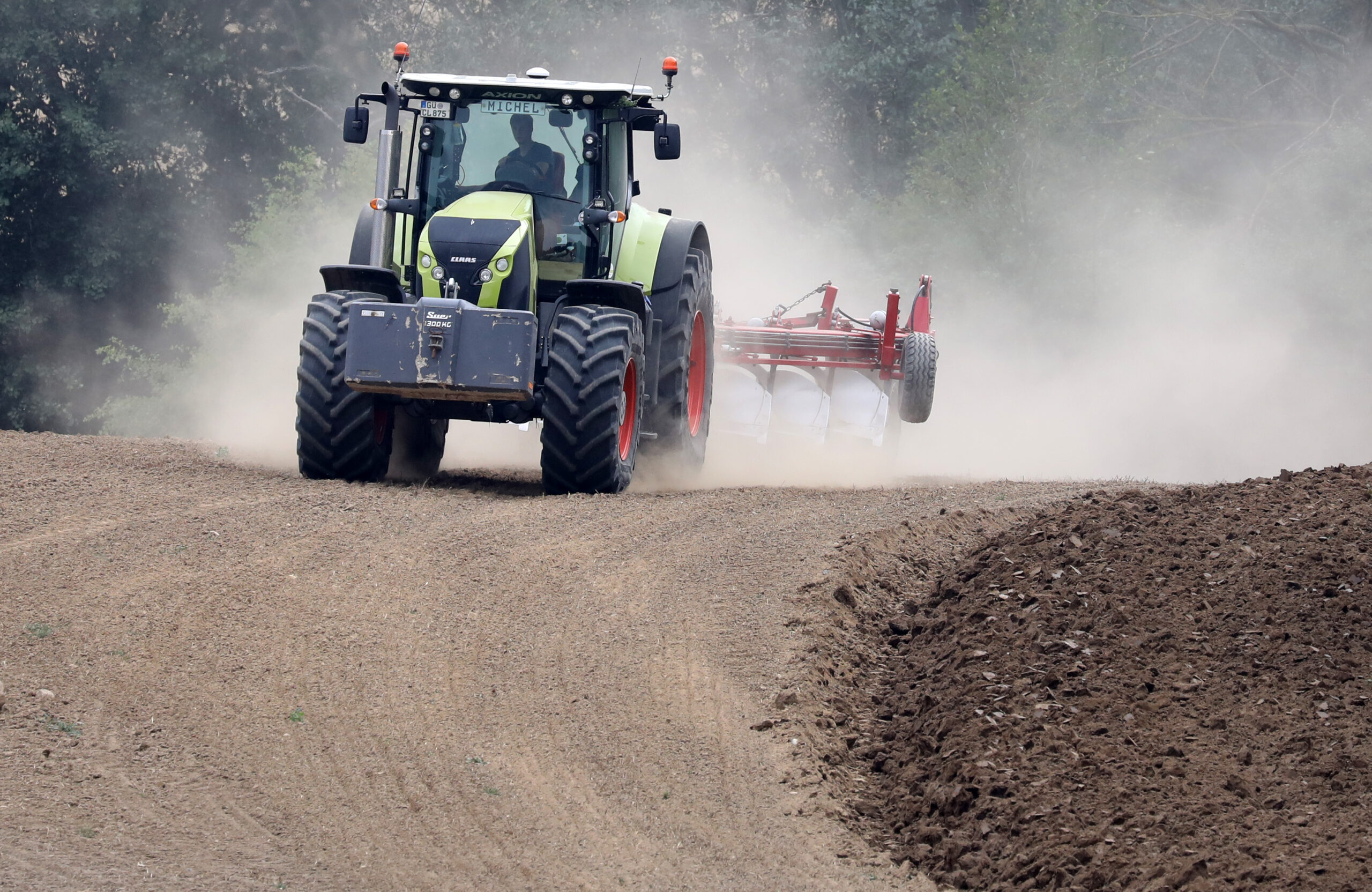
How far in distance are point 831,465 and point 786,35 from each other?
21690 millimetres

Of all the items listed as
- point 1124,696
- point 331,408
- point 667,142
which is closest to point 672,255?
point 667,142

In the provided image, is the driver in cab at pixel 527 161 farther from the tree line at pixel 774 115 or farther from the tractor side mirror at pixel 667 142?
the tree line at pixel 774 115

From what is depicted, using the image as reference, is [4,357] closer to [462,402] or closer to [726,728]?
[462,402]

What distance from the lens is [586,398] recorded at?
32.8ft

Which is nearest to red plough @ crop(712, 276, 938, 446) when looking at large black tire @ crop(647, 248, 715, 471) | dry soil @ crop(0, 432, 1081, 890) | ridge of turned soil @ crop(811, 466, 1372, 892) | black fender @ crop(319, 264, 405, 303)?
large black tire @ crop(647, 248, 715, 471)

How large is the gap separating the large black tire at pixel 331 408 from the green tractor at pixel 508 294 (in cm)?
1

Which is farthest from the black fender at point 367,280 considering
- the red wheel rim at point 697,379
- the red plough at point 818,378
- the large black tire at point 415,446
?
the red plough at point 818,378

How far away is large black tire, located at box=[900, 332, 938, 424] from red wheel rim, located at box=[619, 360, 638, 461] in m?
4.68

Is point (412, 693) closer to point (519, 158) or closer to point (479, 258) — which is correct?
point (479, 258)

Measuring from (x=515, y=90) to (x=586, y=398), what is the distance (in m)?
2.48

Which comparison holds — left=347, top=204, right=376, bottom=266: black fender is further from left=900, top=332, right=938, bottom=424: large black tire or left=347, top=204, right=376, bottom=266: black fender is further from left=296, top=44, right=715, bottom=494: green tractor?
left=900, top=332, right=938, bottom=424: large black tire

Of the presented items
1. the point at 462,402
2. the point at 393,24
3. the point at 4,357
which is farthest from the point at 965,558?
the point at 393,24

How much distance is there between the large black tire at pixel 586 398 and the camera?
10.0m

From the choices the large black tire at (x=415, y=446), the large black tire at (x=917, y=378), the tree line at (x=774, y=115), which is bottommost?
the large black tire at (x=415, y=446)
